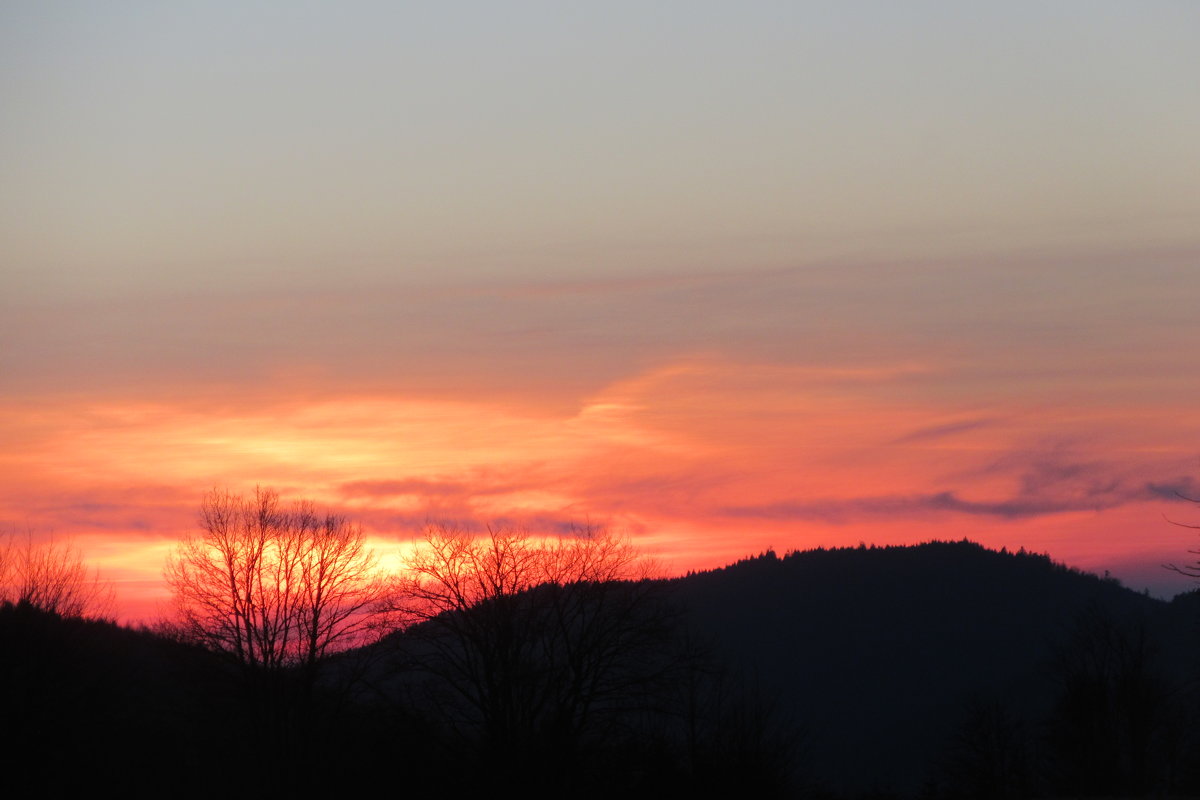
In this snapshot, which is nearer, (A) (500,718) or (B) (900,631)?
(A) (500,718)

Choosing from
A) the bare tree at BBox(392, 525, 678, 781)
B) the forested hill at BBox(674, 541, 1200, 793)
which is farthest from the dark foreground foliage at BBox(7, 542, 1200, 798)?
the forested hill at BBox(674, 541, 1200, 793)

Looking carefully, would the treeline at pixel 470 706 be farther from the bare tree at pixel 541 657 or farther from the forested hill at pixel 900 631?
the forested hill at pixel 900 631

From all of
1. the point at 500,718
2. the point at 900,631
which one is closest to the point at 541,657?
the point at 500,718

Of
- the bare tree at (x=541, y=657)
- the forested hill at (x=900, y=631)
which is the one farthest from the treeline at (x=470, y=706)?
the forested hill at (x=900, y=631)

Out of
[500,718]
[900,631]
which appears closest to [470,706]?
[500,718]

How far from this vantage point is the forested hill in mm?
130750

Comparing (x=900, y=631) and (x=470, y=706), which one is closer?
(x=470, y=706)

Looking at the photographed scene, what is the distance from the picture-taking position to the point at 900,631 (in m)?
162

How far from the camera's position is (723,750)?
4778 centimetres

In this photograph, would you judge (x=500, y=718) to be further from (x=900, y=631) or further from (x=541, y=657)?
(x=900, y=631)

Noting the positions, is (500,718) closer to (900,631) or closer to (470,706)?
(470,706)

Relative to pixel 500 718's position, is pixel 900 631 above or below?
above

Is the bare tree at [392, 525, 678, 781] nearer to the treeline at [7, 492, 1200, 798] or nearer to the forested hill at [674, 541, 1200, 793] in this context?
the treeline at [7, 492, 1200, 798]

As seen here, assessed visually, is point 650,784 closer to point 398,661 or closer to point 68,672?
point 398,661
